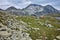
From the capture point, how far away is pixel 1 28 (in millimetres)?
10000

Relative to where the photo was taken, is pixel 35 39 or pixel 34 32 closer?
pixel 35 39

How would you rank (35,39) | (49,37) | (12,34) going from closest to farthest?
(12,34)
(35,39)
(49,37)

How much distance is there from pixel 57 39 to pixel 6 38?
150 inches

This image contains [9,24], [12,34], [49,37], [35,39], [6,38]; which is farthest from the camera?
[9,24]

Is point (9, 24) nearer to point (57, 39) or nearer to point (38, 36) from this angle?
point (38, 36)

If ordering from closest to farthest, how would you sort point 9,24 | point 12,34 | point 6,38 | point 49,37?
point 6,38 → point 12,34 → point 49,37 → point 9,24

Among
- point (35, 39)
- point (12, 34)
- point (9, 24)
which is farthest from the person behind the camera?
point (9, 24)

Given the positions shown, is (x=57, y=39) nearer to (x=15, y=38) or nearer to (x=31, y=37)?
(x=31, y=37)

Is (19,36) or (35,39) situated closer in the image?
(19,36)

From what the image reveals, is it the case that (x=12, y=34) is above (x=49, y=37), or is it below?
above

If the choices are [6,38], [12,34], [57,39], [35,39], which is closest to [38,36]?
[35,39]

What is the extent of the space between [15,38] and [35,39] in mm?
1707

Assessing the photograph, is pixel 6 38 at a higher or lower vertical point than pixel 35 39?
higher

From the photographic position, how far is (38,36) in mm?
10469
